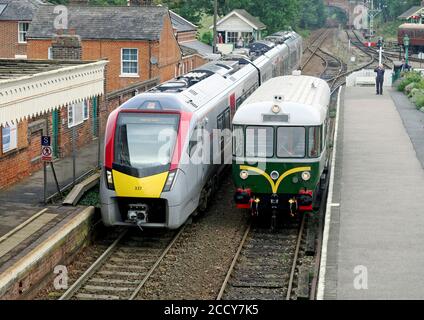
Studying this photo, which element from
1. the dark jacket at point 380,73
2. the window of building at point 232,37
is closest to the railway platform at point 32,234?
the dark jacket at point 380,73

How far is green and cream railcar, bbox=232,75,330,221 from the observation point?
1716 cm

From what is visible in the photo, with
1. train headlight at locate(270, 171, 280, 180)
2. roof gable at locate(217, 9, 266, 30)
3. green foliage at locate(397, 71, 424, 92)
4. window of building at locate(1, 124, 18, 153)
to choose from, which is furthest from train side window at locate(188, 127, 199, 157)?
roof gable at locate(217, 9, 266, 30)

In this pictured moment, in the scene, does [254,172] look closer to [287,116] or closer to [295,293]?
[287,116]

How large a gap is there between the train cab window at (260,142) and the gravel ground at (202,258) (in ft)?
5.82

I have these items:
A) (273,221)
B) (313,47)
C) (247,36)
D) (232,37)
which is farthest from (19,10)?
(313,47)

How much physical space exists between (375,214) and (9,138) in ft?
27.7

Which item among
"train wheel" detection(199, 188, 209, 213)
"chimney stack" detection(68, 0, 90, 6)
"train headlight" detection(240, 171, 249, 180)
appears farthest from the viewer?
"chimney stack" detection(68, 0, 90, 6)

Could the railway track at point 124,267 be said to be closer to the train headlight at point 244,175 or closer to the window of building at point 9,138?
the train headlight at point 244,175

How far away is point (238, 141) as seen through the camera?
17469 mm

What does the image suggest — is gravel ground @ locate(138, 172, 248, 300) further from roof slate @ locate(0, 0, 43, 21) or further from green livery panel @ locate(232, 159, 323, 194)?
roof slate @ locate(0, 0, 43, 21)

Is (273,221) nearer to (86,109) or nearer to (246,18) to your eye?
(86,109)

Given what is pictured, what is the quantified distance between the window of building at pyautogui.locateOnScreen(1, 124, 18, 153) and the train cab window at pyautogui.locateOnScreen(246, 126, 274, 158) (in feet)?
18.6

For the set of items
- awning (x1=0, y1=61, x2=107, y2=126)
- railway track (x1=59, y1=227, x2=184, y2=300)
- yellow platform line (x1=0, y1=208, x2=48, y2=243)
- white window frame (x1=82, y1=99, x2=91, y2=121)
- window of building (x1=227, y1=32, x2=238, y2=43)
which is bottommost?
railway track (x1=59, y1=227, x2=184, y2=300)
